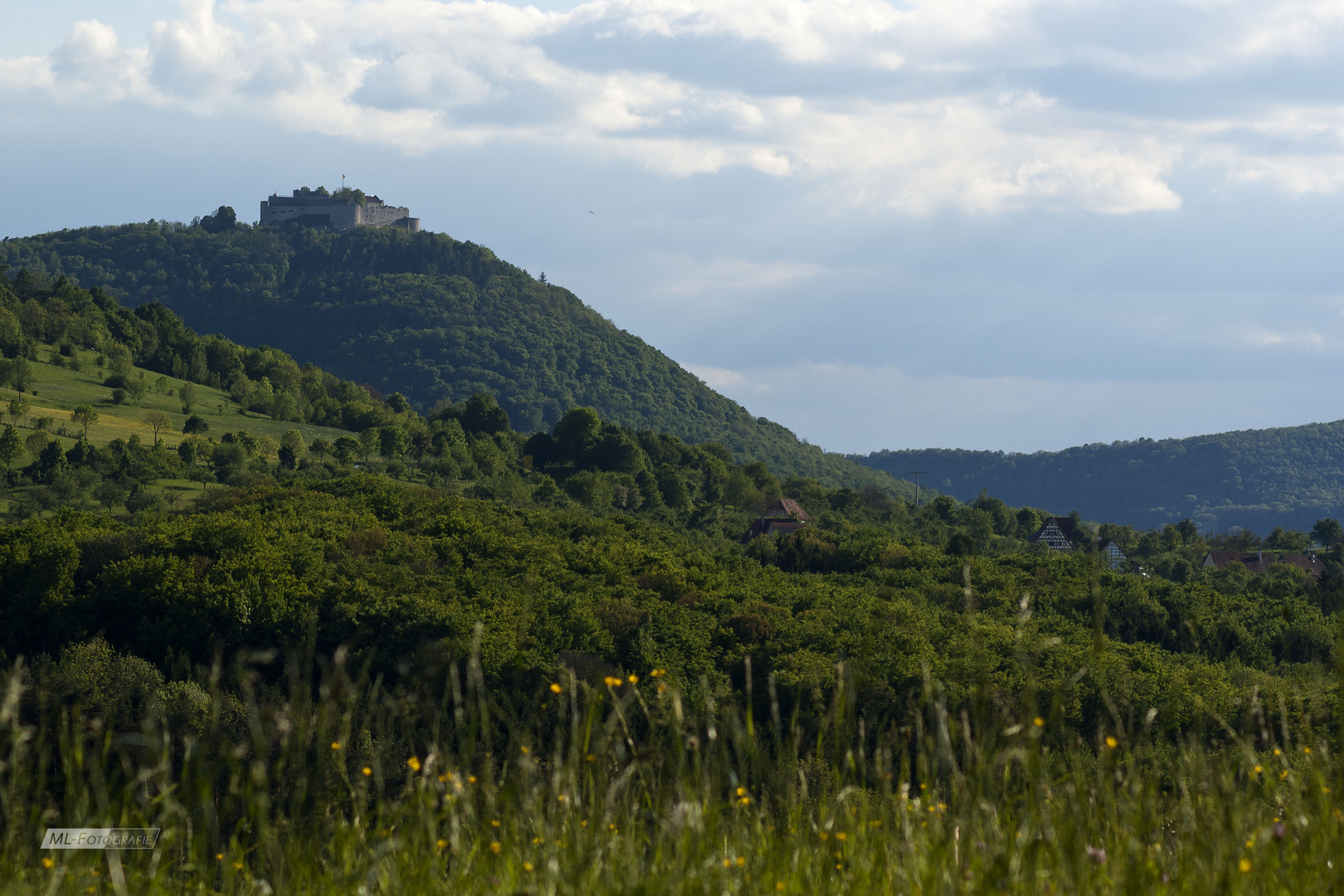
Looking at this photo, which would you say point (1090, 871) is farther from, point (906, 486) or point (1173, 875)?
point (906, 486)

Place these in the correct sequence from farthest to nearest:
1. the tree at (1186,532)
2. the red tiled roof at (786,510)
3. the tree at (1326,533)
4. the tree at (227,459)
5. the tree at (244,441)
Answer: the tree at (1186,532) < the tree at (1326,533) < the red tiled roof at (786,510) < the tree at (244,441) < the tree at (227,459)

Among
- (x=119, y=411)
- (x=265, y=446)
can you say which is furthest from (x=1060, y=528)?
(x=119, y=411)

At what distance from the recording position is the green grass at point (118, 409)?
77.0 metres

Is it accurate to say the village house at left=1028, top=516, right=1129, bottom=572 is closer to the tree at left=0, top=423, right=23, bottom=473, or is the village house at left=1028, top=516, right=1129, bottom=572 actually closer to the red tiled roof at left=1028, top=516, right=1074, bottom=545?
the red tiled roof at left=1028, top=516, right=1074, bottom=545

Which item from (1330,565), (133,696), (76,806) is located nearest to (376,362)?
(1330,565)

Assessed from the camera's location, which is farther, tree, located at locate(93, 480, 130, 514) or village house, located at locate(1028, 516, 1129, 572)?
village house, located at locate(1028, 516, 1129, 572)

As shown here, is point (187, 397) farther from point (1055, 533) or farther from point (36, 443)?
point (1055, 533)

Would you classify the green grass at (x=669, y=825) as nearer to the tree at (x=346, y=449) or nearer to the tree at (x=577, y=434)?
the tree at (x=346, y=449)

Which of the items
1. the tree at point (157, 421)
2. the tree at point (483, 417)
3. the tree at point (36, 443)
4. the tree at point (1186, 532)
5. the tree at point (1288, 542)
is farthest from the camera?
the tree at point (1186, 532)

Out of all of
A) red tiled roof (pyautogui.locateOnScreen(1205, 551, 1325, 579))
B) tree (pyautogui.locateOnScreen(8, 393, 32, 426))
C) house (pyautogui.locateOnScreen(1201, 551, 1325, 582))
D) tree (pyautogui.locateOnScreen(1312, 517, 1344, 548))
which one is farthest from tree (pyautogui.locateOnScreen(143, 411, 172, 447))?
tree (pyautogui.locateOnScreen(1312, 517, 1344, 548))

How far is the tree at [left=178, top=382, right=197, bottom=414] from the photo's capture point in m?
92.9

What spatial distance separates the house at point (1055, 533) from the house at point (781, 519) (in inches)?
882

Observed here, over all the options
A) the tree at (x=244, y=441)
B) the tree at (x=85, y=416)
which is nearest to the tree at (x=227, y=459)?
the tree at (x=244, y=441)

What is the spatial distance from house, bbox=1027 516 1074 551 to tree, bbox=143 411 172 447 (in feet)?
235
